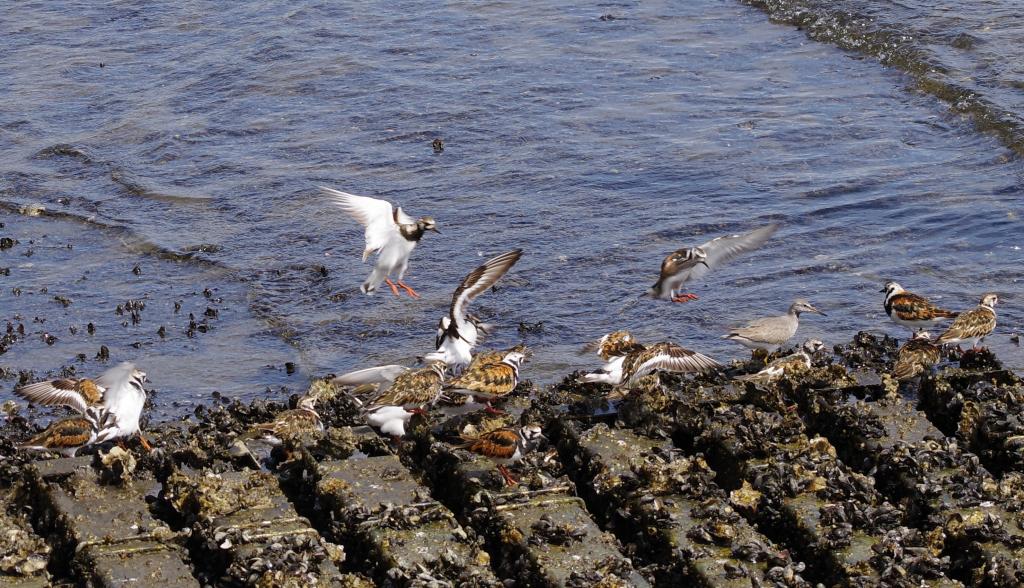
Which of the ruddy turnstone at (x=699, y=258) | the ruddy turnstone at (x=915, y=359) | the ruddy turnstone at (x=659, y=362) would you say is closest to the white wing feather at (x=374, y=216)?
the ruddy turnstone at (x=699, y=258)

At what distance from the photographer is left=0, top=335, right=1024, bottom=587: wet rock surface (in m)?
6.85

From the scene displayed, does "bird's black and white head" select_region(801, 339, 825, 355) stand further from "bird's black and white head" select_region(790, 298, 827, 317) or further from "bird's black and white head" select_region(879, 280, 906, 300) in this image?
"bird's black and white head" select_region(879, 280, 906, 300)

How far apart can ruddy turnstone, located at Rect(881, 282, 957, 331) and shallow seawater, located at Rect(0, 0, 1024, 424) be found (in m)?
0.68

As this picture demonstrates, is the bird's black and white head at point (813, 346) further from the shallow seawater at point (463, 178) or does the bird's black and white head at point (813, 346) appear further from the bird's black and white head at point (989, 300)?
the bird's black and white head at point (989, 300)

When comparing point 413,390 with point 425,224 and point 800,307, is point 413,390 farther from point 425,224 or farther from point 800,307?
point 800,307

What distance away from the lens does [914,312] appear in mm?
10633

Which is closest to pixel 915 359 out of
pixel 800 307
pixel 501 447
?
pixel 800 307

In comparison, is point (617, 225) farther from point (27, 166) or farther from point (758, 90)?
point (27, 166)

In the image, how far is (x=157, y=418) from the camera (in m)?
9.81

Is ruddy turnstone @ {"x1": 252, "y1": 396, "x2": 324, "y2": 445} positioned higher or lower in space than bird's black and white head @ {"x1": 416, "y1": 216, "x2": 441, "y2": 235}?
lower

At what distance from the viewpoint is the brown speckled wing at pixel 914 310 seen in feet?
34.7

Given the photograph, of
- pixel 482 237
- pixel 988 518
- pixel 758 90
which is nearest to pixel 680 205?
pixel 482 237

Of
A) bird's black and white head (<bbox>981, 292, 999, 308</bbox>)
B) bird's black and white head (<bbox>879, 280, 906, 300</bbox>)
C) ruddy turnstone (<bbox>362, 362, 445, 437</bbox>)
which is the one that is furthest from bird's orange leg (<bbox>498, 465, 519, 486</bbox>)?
bird's black and white head (<bbox>981, 292, 999, 308</bbox>)

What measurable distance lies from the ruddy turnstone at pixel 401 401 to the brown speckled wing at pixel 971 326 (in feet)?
13.3
